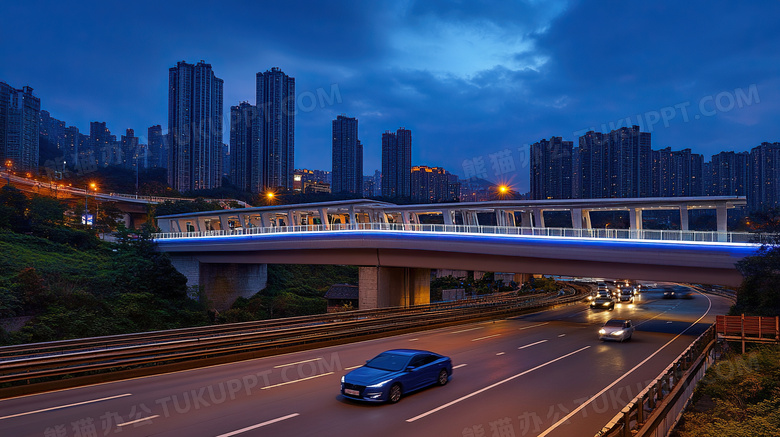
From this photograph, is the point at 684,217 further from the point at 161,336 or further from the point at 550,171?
the point at 550,171

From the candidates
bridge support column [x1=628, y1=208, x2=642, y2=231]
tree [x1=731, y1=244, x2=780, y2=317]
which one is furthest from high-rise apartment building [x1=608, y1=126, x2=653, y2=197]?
tree [x1=731, y1=244, x2=780, y2=317]

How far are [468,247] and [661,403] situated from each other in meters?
21.4

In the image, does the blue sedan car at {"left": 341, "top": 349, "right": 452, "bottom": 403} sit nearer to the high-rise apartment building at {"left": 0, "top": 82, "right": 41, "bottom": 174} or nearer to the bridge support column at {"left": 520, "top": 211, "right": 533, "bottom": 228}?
the bridge support column at {"left": 520, "top": 211, "right": 533, "bottom": 228}

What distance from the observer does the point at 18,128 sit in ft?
436

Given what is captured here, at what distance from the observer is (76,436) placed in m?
9.52

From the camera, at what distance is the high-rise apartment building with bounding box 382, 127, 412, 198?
19575 cm

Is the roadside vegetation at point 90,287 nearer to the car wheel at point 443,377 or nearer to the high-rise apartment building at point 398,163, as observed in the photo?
the car wheel at point 443,377

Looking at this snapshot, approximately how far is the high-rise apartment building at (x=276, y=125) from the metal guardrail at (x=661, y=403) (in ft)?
542

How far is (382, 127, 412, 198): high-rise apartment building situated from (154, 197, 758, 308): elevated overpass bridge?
14699 cm

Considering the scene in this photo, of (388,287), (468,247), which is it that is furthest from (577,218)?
(388,287)

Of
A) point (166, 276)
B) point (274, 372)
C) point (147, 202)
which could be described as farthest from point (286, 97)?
point (274, 372)

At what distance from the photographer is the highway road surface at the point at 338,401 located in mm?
10117

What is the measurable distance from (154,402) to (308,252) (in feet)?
92.7

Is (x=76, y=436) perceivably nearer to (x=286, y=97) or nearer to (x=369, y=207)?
(x=369, y=207)
